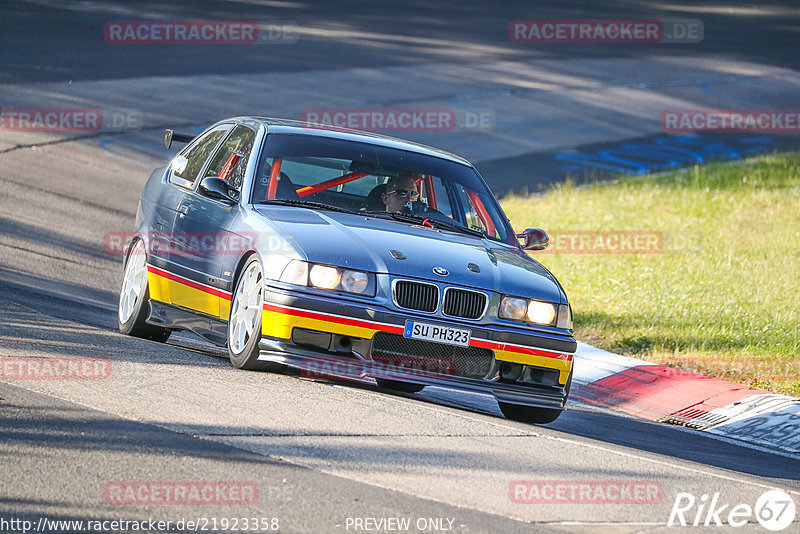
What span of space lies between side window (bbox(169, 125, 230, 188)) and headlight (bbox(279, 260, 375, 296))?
220cm

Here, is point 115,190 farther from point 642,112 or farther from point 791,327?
point 642,112

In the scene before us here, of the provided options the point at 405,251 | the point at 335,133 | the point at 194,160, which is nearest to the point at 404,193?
the point at 335,133

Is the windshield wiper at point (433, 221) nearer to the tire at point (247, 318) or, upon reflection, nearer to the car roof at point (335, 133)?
the car roof at point (335, 133)

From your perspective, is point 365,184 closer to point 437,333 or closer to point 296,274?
point 296,274

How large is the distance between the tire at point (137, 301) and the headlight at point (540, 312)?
3047mm

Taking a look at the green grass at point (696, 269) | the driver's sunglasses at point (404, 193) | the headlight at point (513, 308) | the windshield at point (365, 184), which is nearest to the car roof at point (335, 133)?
the windshield at point (365, 184)

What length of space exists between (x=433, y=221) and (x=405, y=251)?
1047mm

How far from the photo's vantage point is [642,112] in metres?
29.6

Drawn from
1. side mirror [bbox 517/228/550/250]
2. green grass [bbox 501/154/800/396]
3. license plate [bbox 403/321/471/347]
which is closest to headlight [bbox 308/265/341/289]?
license plate [bbox 403/321/471/347]

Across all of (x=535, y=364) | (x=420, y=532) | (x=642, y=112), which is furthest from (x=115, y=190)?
(x=642, y=112)

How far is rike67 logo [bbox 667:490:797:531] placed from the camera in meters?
5.89

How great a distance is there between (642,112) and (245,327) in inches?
914

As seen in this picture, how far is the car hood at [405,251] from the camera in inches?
297

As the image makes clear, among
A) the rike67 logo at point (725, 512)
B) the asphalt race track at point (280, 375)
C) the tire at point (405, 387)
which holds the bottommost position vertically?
the tire at point (405, 387)
